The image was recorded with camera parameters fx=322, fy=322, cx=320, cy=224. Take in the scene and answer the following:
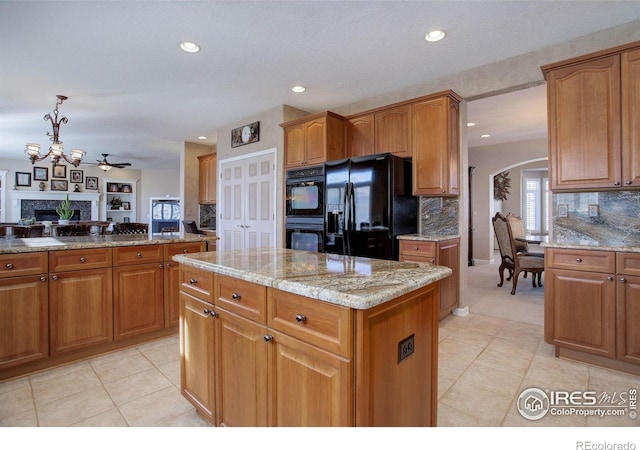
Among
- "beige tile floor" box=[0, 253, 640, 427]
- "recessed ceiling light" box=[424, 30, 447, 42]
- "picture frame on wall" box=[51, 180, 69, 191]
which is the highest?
"recessed ceiling light" box=[424, 30, 447, 42]

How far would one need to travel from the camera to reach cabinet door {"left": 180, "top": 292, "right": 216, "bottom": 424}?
159cm

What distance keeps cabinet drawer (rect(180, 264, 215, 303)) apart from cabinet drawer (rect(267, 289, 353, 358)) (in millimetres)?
476

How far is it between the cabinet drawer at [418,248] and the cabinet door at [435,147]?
571 mm

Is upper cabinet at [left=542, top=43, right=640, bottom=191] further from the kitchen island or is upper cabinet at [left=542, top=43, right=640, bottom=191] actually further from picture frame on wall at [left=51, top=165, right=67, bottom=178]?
picture frame on wall at [left=51, top=165, right=67, bottom=178]

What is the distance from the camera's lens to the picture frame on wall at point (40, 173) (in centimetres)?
868

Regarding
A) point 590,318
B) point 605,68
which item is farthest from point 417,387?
point 605,68

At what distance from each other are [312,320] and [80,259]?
2.21 m

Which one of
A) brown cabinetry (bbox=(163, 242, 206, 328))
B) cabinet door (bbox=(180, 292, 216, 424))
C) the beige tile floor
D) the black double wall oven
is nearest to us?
cabinet door (bbox=(180, 292, 216, 424))

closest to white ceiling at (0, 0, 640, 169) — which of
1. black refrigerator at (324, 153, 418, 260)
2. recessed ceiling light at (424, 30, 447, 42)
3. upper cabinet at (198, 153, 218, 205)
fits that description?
recessed ceiling light at (424, 30, 447, 42)

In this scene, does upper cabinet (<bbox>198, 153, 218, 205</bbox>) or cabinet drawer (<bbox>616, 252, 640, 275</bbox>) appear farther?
upper cabinet (<bbox>198, 153, 218, 205</bbox>)

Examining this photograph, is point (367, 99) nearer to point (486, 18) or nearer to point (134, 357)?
point (486, 18)

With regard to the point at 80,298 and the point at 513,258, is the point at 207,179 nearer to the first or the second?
the point at 80,298

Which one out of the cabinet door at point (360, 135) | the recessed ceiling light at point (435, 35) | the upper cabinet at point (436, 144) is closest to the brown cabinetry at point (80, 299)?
the cabinet door at point (360, 135)

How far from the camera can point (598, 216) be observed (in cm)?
271
